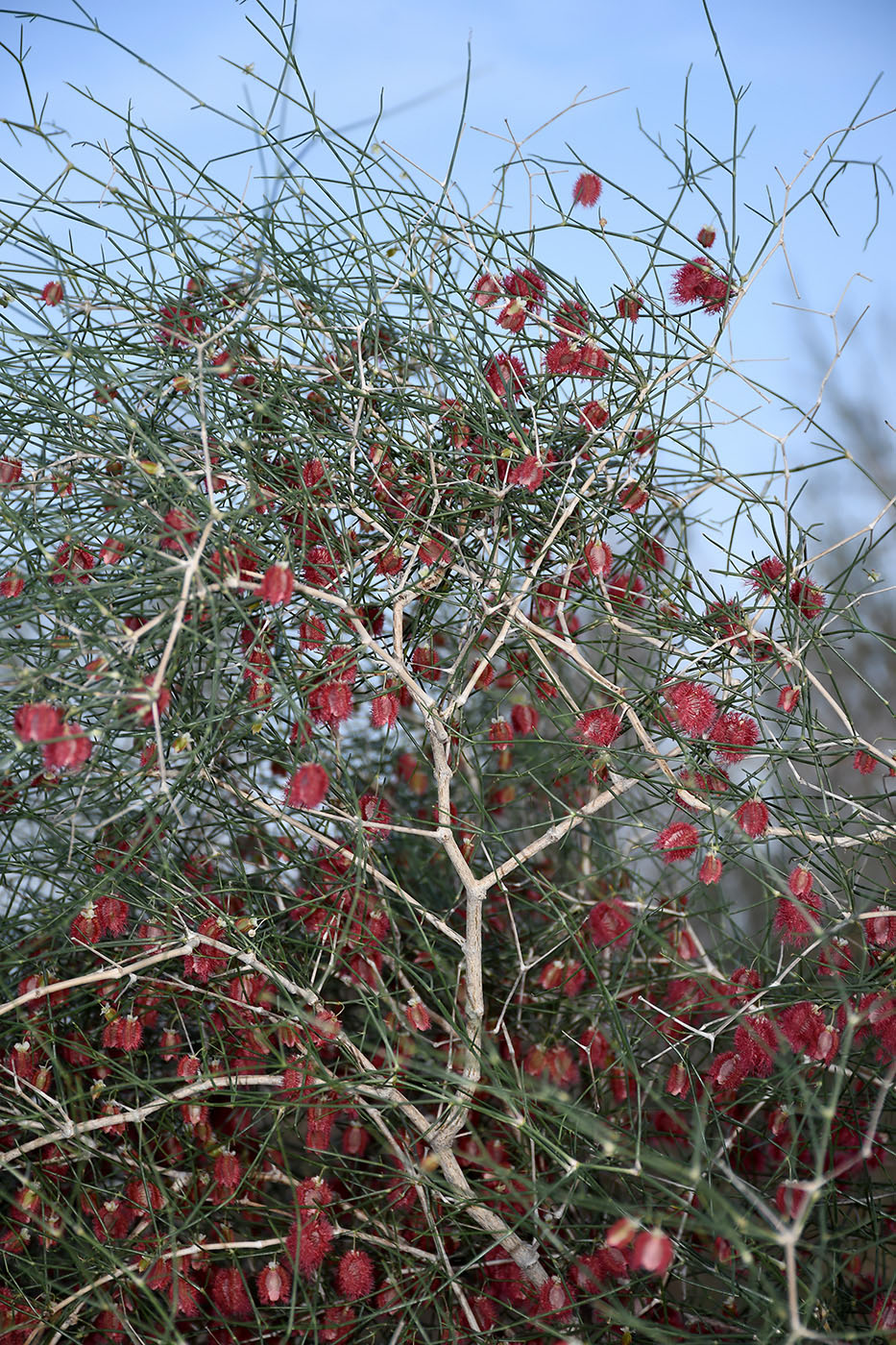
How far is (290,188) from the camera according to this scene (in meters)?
1.00

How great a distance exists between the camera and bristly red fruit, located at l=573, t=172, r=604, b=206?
998 millimetres

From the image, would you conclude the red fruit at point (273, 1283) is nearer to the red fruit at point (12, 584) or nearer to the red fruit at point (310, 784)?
the red fruit at point (310, 784)

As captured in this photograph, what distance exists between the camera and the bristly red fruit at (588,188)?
100 centimetres

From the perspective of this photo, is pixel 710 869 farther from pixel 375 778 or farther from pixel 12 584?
pixel 12 584

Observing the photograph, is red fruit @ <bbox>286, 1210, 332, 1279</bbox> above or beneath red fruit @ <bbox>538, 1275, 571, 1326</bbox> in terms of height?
above

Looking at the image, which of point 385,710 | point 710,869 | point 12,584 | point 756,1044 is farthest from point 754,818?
point 12,584

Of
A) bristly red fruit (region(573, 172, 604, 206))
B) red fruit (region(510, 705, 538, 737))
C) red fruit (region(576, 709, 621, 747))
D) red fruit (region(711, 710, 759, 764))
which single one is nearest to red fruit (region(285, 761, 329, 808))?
red fruit (region(576, 709, 621, 747))

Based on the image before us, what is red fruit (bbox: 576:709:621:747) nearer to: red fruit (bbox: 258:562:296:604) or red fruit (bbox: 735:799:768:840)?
red fruit (bbox: 735:799:768:840)

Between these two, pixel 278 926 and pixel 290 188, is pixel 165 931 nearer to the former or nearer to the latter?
pixel 278 926

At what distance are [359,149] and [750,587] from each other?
54cm

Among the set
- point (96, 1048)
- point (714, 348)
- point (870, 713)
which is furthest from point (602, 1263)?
point (870, 713)

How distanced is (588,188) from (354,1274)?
962 millimetres

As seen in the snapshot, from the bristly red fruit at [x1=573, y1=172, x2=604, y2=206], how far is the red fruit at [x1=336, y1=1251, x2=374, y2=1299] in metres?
0.94

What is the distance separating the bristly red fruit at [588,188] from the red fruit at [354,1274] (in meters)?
0.94
